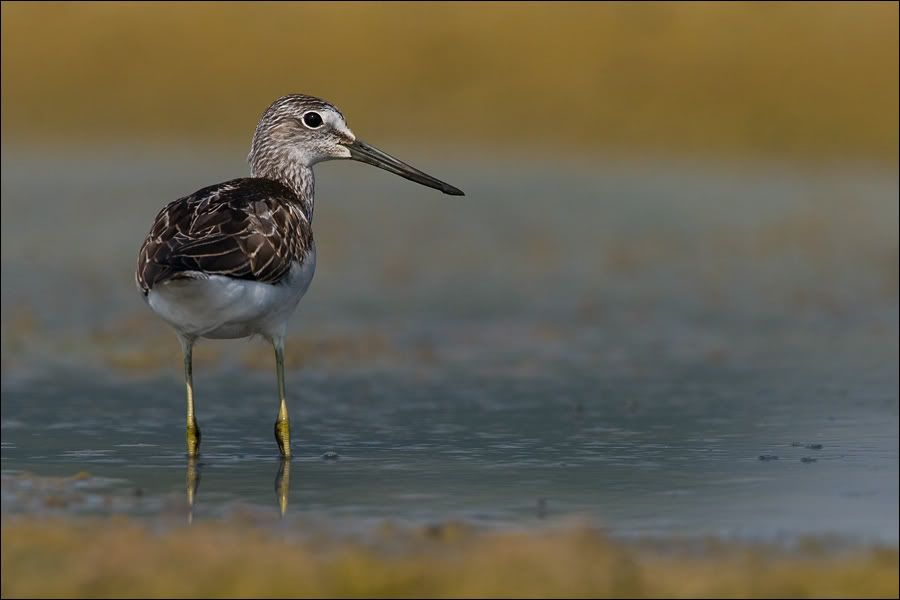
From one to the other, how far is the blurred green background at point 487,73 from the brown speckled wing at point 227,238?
58.8 feet

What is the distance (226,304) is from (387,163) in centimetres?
270

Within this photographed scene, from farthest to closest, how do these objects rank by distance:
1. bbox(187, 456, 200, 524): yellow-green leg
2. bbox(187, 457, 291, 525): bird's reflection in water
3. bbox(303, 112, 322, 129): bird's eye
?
1. bbox(303, 112, 322, 129): bird's eye
2. bbox(187, 457, 291, 525): bird's reflection in water
3. bbox(187, 456, 200, 524): yellow-green leg

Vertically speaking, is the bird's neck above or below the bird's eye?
below

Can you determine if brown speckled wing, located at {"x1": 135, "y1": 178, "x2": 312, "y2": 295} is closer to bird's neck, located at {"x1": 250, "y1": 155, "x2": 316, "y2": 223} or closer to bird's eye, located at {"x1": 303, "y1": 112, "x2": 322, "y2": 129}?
bird's neck, located at {"x1": 250, "y1": 155, "x2": 316, "y2": 223}

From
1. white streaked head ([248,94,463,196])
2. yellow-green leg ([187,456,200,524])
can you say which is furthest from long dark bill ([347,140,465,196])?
yellow-green leg ([187,456,200,524])

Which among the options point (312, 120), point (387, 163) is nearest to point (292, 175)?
point (312, 120)

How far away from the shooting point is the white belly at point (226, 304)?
9102 millimetres

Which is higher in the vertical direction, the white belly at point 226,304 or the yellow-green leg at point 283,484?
the white belly at point 226,304

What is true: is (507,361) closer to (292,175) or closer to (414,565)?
(292,175)

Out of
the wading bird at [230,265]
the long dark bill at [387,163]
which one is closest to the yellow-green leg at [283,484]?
the wading bird at [230,265]

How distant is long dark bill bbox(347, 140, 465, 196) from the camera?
11453 millimetres

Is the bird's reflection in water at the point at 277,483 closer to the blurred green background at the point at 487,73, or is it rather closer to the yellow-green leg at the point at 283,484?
the yellow-green leg at the point at 283,484

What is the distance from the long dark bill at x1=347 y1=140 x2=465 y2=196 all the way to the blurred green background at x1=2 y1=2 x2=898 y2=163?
16.1 metres

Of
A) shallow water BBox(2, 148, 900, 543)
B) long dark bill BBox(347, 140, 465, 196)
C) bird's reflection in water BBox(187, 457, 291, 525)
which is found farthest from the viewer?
long dark bill BBox(347, 140, 465, 196)
